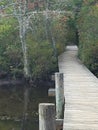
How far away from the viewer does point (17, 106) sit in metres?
13.3

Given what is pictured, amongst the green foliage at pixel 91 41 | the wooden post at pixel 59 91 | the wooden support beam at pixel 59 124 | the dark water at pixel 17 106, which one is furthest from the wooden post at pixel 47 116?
the green foliage at pixel 91 41

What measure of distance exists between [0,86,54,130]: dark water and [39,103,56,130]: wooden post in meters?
5.50

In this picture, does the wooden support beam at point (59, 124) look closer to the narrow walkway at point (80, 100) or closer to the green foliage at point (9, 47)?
the narrow walkway at point (80, 100)

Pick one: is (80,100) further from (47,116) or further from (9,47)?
(9,47)

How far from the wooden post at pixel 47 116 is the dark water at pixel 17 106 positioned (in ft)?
18.1

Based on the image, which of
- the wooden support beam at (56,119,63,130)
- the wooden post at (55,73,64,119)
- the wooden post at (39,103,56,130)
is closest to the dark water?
the wooden post at (55,73,64,119)

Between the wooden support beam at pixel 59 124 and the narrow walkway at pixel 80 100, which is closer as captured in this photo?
the narrow walkway at pixel 80 100

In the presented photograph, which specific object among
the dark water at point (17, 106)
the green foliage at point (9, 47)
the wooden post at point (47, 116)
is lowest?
the dark water at point (17, 106)

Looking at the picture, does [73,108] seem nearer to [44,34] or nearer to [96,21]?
[96,21]

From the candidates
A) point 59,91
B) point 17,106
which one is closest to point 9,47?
point 17,106

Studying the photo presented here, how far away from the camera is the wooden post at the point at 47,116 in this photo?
202 inches

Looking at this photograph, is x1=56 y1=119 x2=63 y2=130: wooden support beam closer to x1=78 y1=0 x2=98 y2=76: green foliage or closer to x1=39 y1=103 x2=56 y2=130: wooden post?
x1=39 y1=103 x2=56 y2=130: wooden post

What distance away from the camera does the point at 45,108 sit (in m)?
5.15

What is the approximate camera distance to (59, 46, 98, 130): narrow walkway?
281 inches
